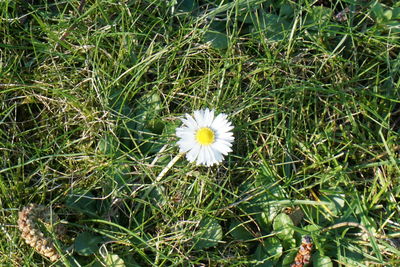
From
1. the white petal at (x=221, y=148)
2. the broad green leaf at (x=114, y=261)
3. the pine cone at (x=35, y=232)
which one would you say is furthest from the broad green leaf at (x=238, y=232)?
the pine cone at (x=35, y=232)

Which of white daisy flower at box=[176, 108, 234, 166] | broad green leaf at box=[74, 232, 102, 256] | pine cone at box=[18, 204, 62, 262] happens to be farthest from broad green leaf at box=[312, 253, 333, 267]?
pine cone at box=[18, 204, 62, 262]

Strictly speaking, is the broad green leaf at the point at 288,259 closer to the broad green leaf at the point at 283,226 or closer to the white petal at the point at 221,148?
the broad green leaf at the point at 283,226

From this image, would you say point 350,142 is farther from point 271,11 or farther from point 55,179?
point 55,179

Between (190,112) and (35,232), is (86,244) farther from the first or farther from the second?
(190,112)

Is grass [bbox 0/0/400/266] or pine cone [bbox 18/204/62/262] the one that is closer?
pine cone [bbox 18/204/62/262]

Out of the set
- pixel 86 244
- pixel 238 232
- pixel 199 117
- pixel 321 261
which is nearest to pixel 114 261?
pixel 86 244

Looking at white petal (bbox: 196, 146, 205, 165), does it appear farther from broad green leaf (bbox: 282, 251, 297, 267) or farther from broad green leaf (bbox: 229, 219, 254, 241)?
broad green leaf (bbox: 282, 251, 297, 267)
